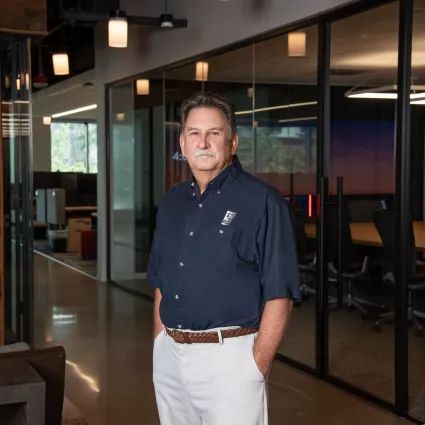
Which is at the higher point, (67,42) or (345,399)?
(67,42)

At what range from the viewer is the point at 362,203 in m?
5.60

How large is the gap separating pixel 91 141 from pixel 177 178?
521 centimetres

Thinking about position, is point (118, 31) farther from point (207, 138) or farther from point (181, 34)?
point (207, 138)

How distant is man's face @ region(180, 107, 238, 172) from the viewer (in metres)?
2.59

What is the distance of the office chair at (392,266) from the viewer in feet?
16.3

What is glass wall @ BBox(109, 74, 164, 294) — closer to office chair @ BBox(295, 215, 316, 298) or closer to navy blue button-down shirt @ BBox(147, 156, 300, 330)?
office chair @ BBox(295, 215, 316, 298)

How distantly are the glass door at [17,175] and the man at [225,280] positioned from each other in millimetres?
4088

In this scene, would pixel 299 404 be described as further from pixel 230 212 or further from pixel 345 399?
pixel 230 212

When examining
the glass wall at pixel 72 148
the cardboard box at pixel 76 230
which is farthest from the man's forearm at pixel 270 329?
the cardboard box at pixel 76 230

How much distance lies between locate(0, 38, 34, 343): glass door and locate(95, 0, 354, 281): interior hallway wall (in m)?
1.91

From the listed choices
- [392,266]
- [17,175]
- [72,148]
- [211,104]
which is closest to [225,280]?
[211,104]

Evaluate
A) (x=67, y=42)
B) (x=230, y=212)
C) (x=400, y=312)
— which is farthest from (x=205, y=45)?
(x=230, y=212)

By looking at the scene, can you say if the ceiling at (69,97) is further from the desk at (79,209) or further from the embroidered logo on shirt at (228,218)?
the embroidered logo on shirt at (228,218)

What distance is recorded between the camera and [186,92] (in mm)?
8391
